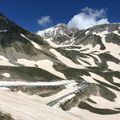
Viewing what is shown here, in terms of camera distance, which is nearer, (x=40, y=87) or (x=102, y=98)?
(x=40, y=87)

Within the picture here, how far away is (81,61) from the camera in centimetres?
15975

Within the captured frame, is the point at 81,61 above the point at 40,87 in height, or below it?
above

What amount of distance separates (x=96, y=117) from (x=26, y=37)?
87386mm

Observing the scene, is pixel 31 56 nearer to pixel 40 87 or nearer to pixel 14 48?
pixel 14 48

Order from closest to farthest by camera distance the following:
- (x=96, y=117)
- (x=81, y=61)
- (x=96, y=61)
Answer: (x=96, y=117) < (x=81, y=61) < (x=96, y=61)

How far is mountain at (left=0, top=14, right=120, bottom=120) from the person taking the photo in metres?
38.2

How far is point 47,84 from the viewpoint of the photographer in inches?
3241

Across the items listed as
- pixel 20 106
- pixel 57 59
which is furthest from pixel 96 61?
pixel 20 106

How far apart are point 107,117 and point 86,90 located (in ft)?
52.8

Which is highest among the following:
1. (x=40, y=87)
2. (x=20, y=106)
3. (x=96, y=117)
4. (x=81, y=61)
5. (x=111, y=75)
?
(x=81, y=61)

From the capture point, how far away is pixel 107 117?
223 feet

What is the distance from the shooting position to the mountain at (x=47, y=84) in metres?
38.2

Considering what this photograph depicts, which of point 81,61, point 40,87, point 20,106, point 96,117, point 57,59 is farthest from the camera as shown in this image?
point 81,61

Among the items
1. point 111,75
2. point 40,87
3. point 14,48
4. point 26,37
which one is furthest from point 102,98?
point 26,37
